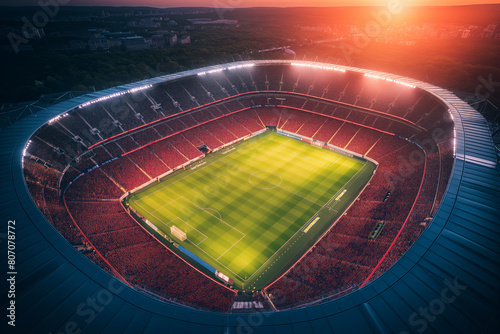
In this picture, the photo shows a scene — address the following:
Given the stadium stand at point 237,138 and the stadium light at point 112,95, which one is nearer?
the stadium stand at point 237,138

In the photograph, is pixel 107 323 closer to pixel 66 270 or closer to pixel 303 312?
pixel 66 270

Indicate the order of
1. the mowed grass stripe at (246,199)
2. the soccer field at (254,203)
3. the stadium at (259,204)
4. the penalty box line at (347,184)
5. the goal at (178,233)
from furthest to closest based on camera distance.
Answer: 1. the penalty box line at (347,184)
2. the goal at (178,233)
3. the mowed grass stripe at (246,199)
4. the soccer field at (254,203)
5. the stadium at (259,204)

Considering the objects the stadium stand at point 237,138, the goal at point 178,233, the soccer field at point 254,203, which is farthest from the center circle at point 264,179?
the goal at point 178,233

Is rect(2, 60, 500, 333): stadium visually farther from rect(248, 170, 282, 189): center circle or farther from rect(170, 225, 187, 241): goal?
rect(248, 170, 282, 189): center circle

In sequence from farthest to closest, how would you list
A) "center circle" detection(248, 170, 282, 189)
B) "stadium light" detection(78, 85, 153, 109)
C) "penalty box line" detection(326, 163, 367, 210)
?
"stadium light" detection(78, 85, 153, 109)
"center circle" detection(248, 170, 282, 189)
"penalty box line" detection(326, 163, 367, 210)

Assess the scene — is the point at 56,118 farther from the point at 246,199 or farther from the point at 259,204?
the point at 259,204

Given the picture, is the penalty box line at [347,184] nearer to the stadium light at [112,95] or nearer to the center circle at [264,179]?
the center circle at [264,179]

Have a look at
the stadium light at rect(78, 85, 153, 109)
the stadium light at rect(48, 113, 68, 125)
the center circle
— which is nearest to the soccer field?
the center circle
